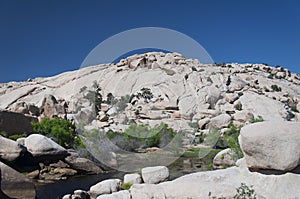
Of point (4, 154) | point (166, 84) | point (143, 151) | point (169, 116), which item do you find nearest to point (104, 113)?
point (169, 116)

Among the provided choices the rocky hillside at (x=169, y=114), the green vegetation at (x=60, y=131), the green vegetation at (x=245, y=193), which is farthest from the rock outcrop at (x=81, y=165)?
the green vegetation at (x=245, y=193)

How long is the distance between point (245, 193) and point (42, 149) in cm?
1695

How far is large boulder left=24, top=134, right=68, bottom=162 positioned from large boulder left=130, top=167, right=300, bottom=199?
1349 centimetres

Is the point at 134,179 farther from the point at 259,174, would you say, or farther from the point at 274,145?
the point at 274,145

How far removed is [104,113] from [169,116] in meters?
11.7

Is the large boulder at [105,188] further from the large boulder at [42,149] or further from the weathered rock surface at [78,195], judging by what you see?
the large boulder at [42,149]

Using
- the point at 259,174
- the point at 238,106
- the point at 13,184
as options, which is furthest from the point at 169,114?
the point at 259,174

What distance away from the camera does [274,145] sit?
8562 mm

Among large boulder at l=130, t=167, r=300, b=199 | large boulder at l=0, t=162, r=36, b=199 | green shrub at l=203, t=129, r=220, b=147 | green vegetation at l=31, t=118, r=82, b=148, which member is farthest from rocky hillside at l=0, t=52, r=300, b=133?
large boulder at l=130, t=167, r=300, b=199

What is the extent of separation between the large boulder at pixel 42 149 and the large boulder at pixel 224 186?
44.3 feet

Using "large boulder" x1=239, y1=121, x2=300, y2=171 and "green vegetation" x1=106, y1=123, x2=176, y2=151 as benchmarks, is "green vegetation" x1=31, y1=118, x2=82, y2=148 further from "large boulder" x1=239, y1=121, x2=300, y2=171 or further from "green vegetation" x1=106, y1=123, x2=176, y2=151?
"large boulder" x1=239, y1=121, x2=300, y2=171

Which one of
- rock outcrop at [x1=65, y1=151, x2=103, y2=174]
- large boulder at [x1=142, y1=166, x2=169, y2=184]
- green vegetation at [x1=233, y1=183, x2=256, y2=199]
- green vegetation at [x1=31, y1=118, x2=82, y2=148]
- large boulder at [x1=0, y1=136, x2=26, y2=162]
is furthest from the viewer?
green vegetation at [x1=31, y1=118, x2=82, y2=148]

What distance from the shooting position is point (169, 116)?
5681 centimetres

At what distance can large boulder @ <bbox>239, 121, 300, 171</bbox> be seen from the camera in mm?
8438
